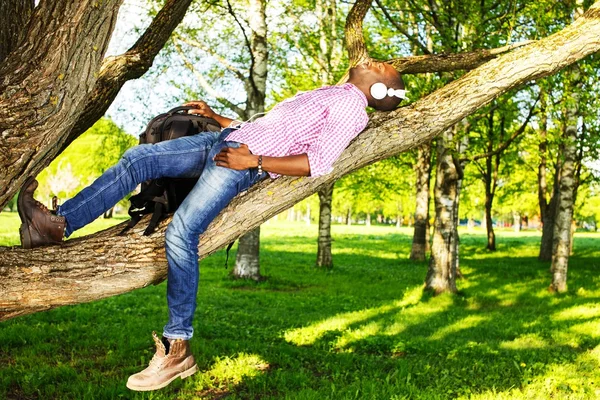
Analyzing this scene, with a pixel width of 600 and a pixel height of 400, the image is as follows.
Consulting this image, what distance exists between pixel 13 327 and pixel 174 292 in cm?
637

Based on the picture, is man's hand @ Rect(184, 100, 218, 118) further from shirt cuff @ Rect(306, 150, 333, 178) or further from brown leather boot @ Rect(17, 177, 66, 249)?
brown leather boot @ Rect(17, 177, 66, 249)

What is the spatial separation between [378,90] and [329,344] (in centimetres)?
594

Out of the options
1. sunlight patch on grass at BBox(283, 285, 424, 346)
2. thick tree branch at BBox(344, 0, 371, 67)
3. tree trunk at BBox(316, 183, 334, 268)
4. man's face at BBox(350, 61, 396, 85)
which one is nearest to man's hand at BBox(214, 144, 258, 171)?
man's face at BBox(350, 61, 396, 85)

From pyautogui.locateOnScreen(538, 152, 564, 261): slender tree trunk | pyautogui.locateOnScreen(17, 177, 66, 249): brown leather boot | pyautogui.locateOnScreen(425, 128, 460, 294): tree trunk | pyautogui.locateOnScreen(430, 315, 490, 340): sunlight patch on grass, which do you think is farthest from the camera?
pyautogui.locateOnScreen(538, 152, 564, 261): slender tree trunk

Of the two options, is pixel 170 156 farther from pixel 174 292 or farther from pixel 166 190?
pixel 174 292

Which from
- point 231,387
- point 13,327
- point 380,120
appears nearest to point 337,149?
point 380,120

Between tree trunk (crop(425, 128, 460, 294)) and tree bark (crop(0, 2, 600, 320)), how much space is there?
415 inches

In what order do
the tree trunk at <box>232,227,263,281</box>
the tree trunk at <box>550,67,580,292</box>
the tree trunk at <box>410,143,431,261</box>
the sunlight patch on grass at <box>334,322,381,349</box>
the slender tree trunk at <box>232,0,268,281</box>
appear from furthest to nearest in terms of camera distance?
the tree trunk at <box>410,143,431,261</box> < the tree trunk at <box>232,227,263,281</box> < the tree trunk at <box>550,67,580,292</box> < the slender tree trunk at <box>232,0,268,281</box> < the sunlight patch on grass at <box>334,322,381,349</box>

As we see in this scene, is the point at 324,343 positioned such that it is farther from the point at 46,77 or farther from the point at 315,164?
the point at 46,77

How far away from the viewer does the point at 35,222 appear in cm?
378

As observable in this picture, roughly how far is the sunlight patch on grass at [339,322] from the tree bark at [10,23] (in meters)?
6.27

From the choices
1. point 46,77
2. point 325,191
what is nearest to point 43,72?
point 46,77

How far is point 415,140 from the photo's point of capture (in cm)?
457

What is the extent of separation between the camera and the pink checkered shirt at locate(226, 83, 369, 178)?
12.9 ft
